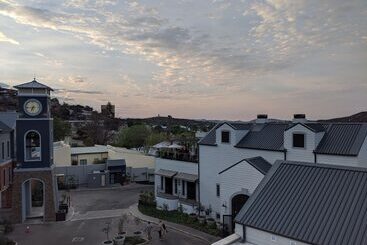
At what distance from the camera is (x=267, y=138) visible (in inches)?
1045

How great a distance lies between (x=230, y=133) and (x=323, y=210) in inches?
600

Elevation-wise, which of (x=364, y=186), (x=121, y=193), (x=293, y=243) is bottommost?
(x=121, y=193)

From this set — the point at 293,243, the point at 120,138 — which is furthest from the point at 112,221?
the point at 120,138

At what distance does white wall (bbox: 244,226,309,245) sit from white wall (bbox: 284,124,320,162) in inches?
422

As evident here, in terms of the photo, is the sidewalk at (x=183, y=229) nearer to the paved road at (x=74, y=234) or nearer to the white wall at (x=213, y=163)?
the paved road at (x=74, y=234)

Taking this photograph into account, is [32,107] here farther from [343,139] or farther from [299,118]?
[343,139]

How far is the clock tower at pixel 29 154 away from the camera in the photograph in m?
28.3

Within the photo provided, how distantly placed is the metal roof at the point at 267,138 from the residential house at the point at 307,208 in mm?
9409

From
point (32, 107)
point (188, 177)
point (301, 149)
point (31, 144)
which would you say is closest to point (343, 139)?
point (301, 149)

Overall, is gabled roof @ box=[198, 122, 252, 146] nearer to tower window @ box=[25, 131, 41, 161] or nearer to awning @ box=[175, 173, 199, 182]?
awning @ box=[175, 173, 199, 182]

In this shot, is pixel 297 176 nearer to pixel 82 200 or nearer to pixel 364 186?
pixel 364 186

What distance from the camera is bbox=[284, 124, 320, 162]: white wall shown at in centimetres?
2327

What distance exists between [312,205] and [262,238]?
2.26 m

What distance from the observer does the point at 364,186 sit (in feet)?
43.7
